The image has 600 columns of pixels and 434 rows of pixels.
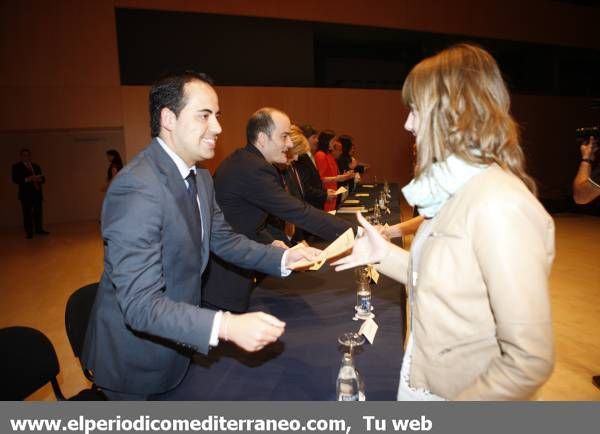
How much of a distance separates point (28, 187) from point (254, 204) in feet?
25.7

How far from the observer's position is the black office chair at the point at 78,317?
78.8 inches

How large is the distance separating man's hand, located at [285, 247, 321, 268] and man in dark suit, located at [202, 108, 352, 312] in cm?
52

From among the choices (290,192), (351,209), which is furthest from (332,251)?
(351,209)

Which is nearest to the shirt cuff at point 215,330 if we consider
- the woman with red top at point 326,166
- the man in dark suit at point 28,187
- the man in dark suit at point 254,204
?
the man in dark suit at point 254,204

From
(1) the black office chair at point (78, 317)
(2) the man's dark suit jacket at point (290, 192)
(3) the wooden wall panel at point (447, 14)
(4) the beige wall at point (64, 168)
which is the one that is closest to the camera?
(1) the black office chair at point (78, 317)

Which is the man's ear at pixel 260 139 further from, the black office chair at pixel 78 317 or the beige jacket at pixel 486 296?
the beige jacket at pixel 486 296

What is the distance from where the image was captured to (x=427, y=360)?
1.13 m

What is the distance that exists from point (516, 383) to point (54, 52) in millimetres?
10604

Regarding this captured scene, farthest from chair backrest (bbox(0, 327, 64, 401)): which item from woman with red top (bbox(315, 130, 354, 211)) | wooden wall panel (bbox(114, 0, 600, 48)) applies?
wooden wall panel (bbox(114, 0, 600, 48))

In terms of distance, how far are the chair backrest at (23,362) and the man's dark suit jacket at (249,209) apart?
874mm

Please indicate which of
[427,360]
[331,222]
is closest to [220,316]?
[427,360]

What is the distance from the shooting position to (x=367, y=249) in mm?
1683

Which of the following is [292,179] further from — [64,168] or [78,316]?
[64,168]

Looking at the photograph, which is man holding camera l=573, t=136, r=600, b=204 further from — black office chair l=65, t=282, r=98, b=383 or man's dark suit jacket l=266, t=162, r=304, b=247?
black office chair l=65, t=282, r=98, b=383
